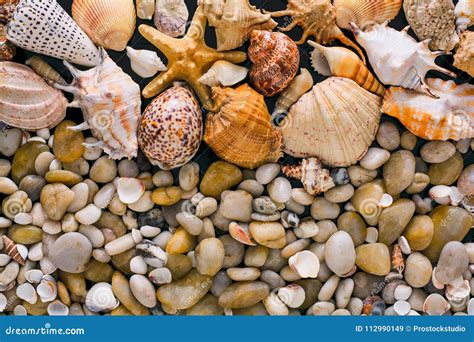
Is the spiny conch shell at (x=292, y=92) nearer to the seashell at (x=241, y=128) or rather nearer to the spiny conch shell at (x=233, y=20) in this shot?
the seashell at (x=241, y=128)

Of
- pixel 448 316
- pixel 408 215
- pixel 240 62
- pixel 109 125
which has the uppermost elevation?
pixel 240 62

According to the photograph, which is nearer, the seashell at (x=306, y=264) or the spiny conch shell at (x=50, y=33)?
the spiny conch shell at (x=50, y=33)

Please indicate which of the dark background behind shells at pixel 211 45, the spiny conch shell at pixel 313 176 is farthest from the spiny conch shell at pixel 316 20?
the spiny conch shell at pixel 313 176

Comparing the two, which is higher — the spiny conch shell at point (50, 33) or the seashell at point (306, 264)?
the spiny conch shell at point (50, 33)

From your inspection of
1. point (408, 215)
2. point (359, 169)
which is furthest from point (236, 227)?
point (408, 215)

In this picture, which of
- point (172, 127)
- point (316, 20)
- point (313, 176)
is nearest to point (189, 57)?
point (172, 127)

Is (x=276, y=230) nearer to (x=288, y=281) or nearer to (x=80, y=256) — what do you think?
(x=288, y=281)

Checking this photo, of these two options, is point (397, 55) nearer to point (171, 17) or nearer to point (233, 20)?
point (233, 20)
